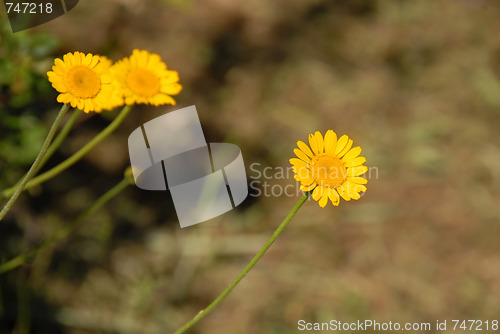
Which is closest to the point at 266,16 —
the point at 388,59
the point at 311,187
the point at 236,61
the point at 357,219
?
the point at 236,61

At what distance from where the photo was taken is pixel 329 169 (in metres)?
1.12

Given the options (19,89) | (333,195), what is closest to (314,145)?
(333,195)

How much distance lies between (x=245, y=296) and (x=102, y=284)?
55cm

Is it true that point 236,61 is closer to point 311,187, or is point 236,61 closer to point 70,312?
point 70,312

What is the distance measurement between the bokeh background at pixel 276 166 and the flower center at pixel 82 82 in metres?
0.60

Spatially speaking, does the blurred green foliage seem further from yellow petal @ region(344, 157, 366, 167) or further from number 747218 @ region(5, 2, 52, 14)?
yellow petal @ region(344, 157, 366, 167)

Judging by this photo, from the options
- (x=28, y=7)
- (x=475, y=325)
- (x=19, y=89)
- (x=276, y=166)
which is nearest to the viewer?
(x=19, y=89)

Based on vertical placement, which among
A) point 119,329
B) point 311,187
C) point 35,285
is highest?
point 311,187

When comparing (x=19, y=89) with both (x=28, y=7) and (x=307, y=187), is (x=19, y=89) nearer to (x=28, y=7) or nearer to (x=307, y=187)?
(x=28, y=7)

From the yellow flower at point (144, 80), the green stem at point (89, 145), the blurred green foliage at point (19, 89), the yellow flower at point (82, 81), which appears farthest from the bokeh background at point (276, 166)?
the yellow flower at point (82, 81)

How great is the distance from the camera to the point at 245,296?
2217 millimetres

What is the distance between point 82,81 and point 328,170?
0.51 meters

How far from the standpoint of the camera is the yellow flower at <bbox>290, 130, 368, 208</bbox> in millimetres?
1094

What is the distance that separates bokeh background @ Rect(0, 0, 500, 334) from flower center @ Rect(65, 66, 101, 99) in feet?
1.95
